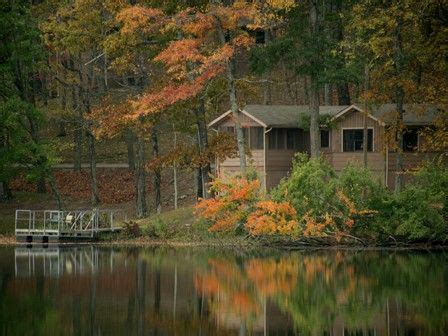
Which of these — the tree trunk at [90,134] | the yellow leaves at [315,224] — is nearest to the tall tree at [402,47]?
the yellow leaves at [315,224]

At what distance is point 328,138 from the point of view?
5897 centimetres

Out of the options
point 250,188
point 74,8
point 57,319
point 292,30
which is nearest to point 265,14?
point 292,30

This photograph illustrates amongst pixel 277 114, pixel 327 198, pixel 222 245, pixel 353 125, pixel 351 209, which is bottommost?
pixel 222 245

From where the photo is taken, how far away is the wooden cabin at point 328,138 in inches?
2240

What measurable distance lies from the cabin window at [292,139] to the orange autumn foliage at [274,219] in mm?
16578

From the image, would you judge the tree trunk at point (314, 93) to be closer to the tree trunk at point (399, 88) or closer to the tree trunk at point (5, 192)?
the tree trunk at point (399, 88)

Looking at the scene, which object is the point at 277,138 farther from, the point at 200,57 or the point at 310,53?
the point at 200,57

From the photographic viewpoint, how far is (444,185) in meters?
43.1

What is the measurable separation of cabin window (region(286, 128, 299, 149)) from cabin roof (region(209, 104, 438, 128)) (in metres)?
0.72

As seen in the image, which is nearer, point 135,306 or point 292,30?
point 135,306

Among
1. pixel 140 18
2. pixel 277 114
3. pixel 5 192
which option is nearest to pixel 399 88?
pixel 277 114

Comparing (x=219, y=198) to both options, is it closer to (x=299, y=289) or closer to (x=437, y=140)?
(x=437, y=140)

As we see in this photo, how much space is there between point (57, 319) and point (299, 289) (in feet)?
25.2

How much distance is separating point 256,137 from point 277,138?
1174 millimetres
